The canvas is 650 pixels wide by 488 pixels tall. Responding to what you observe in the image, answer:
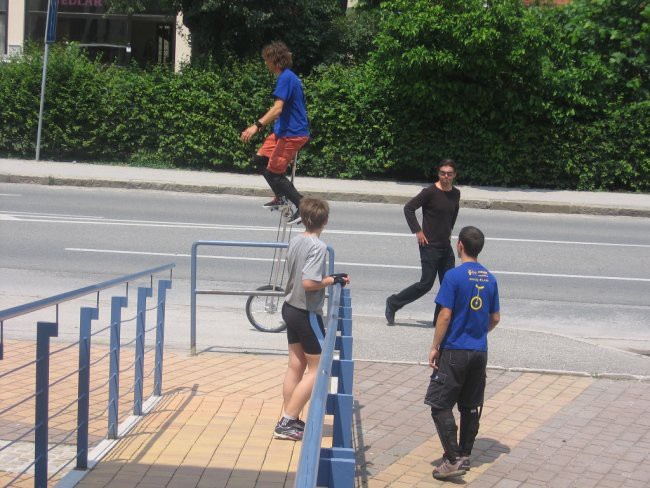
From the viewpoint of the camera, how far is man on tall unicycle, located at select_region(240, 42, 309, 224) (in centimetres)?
893

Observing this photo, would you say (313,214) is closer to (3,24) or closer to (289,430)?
(289,430)

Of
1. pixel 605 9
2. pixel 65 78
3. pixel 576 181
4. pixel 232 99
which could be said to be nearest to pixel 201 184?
pixel 232 99

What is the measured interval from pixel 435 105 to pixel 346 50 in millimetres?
5163

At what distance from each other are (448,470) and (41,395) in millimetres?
2452

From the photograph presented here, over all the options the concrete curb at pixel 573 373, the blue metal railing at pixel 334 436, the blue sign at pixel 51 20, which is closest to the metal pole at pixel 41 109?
the blue sign at pixel 51 20

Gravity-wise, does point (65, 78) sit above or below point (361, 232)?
above

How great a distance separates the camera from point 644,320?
10.9 m

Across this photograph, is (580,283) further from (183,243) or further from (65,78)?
(65,78)

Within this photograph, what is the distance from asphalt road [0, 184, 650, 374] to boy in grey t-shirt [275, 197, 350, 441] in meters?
2.71

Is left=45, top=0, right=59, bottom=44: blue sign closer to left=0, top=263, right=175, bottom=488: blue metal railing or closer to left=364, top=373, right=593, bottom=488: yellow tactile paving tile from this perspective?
left=0, top=263, right=175, bottom=488: blue metal railing

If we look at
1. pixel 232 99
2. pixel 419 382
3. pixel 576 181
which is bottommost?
pixel 419 382

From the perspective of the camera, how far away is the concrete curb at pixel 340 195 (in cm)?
2042

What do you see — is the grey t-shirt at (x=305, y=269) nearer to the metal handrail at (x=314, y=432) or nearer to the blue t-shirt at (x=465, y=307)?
the blue t-shirt at (x=465, y=307)

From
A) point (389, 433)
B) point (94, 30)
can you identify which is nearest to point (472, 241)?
point (389, 433)
